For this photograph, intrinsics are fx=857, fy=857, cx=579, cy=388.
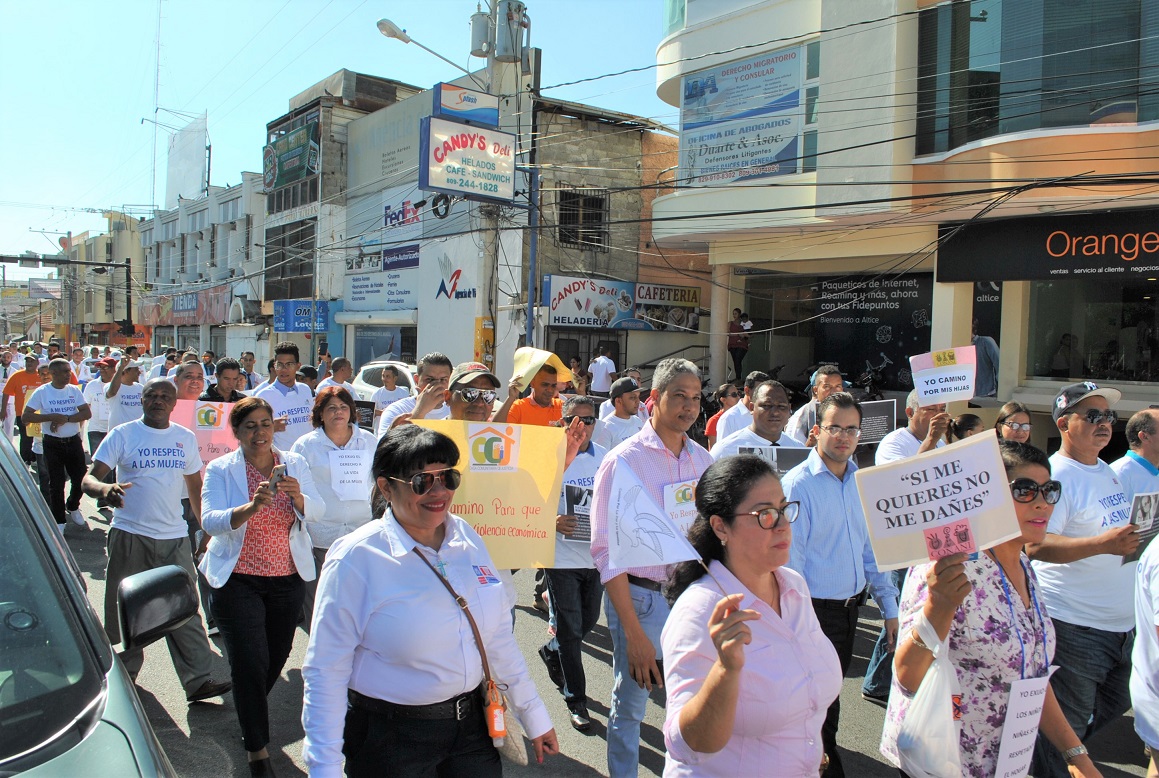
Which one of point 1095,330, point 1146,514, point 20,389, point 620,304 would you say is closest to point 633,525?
point 1146,514

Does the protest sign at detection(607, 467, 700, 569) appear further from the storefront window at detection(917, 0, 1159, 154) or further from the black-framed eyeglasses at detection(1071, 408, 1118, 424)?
the storefront window at detection(917, 0, 1159, 154)

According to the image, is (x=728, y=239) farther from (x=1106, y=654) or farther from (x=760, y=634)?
(x=760, y=634)

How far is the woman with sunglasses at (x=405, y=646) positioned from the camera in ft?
8.57

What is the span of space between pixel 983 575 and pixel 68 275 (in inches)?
3038

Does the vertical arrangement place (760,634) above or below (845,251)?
below

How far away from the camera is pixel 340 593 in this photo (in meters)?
2.64

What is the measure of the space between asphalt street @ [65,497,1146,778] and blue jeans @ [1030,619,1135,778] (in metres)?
0.54

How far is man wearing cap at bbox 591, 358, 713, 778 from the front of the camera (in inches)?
147

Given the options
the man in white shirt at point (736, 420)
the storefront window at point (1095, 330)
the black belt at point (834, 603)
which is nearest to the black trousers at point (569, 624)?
the black belt at point (834, 603)

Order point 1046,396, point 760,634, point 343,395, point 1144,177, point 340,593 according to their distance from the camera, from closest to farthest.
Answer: point 760,634
point 340,593
point 343,395
point 1144,177
point 1046,396

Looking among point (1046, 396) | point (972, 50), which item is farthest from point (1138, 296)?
point (972, 50)

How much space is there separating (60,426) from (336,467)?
6.19 meters

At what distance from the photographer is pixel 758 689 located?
231 centimetres

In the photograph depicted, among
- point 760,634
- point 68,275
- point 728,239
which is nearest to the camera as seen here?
point 760,634
